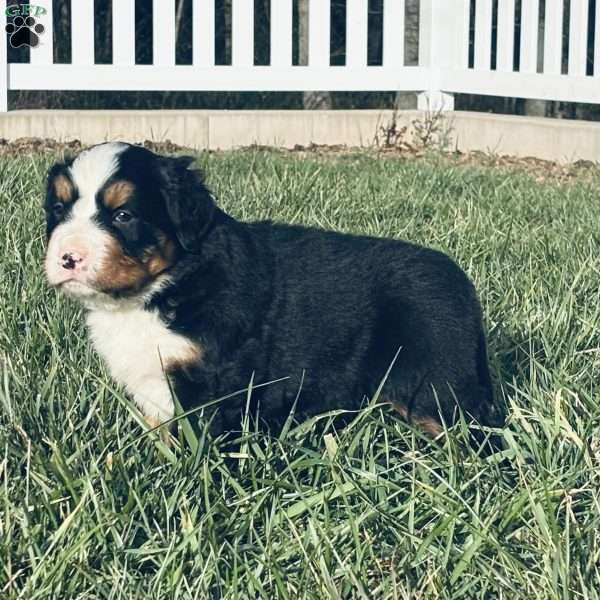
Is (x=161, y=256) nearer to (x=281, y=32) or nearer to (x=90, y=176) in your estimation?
(x=90, y=176)

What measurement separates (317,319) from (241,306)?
0.73ft

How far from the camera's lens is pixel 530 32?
31.0 feet

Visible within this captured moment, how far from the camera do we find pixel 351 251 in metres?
3.43

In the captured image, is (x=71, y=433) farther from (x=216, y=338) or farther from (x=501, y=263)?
(x=501, y=263)

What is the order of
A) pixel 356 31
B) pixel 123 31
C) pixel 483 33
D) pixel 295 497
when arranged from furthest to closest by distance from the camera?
1. pixel 356 31
2. pixel 483 33
3. pixel 123 31
4. pixel 295 497

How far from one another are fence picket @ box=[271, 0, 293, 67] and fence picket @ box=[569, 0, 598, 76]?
83.2 inches

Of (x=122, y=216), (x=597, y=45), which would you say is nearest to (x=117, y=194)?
(x=122, y=216)

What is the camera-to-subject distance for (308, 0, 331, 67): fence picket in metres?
9.79

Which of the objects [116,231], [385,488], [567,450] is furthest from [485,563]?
[116,231]

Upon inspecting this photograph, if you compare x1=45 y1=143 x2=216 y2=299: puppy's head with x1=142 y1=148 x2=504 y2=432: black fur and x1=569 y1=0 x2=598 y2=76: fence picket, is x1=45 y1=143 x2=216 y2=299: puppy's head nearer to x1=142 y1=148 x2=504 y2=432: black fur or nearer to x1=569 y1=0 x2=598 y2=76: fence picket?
x1=142 y1=148 x2=504 y2=432: black fur

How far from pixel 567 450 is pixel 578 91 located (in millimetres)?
6616

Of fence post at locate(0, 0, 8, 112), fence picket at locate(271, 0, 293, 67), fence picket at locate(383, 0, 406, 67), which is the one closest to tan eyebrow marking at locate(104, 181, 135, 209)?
fence post at locate(0, 0, 8, 112)

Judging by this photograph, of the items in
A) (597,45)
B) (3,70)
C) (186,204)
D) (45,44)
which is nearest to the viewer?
(186,204)

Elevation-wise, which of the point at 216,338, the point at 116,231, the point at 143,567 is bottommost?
the point at 143,567
